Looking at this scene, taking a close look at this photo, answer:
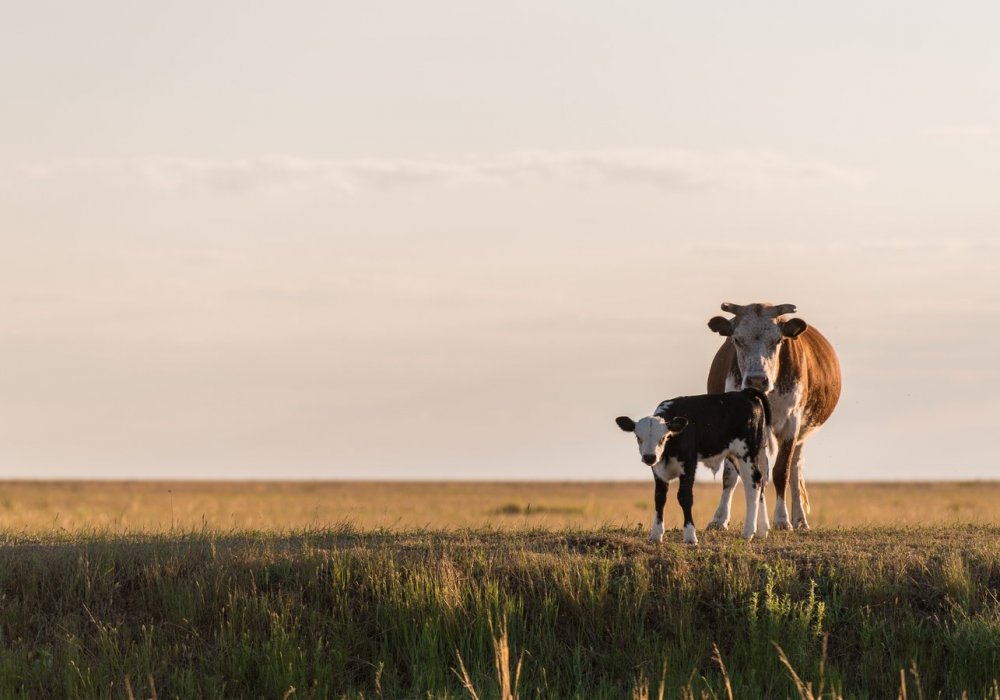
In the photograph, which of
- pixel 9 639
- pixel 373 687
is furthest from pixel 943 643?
pixel 9 639

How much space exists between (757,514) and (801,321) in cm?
282

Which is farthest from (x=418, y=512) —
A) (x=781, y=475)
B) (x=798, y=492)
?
(x=781, y=475)

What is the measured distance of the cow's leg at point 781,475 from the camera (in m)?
19.4

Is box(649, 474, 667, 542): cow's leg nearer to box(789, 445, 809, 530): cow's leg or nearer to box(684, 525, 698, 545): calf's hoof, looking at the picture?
box(684, 525, 698, 545): calf's hoof

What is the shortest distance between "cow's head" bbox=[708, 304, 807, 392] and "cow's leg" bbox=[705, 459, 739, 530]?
1345mm

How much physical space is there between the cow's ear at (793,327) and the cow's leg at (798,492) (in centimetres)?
281

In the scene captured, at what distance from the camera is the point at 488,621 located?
524 inches

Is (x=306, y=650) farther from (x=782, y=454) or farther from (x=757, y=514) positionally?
(x=782, y=454)

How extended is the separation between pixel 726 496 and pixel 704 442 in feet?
7.36

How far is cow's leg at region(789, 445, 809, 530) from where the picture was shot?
2052 centimetres

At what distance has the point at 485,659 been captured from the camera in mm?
13156

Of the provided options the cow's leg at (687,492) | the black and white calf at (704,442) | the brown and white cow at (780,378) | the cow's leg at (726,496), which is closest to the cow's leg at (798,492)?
the brown and white cow at (780,378)

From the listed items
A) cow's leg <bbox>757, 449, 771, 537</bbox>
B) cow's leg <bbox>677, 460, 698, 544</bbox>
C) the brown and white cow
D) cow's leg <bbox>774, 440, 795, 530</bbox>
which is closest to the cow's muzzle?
the brown and white cow

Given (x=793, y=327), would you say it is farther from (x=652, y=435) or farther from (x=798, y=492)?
(x=652, y=435)
